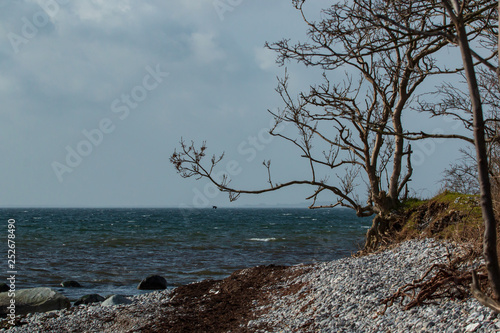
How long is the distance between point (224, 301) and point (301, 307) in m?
2.02

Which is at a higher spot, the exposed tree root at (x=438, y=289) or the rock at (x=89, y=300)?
the exposed tree root at (x=438, y=289)

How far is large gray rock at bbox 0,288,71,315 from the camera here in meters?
11.2

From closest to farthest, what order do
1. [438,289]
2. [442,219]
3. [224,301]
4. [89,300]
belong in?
[438,289], [224,301], [442,219], [89,300]

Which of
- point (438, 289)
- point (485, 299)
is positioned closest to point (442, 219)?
point (438, 289)

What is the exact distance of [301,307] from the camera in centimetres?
718

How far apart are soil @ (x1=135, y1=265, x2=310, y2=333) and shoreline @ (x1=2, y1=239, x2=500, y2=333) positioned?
0.06ft

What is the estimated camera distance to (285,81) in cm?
1115

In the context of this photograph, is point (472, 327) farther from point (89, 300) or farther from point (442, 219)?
point (89, 300)

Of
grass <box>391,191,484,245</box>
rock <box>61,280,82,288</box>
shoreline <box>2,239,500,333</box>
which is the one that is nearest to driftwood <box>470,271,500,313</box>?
shoreline <box>2,239,500,333</box>

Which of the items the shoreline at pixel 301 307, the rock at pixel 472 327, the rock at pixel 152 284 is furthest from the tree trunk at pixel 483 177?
the rock at pixel 152 284

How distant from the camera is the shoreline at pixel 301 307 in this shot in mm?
5555

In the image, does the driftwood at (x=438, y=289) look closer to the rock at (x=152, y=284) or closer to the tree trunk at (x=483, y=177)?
the tree trunk at (x=483, y=177)

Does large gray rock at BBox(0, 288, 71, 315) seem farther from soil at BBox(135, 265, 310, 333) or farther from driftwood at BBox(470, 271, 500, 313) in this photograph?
driftwood at BBox(470, 271, 500, 313)

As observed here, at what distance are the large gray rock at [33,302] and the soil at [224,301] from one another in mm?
3439
